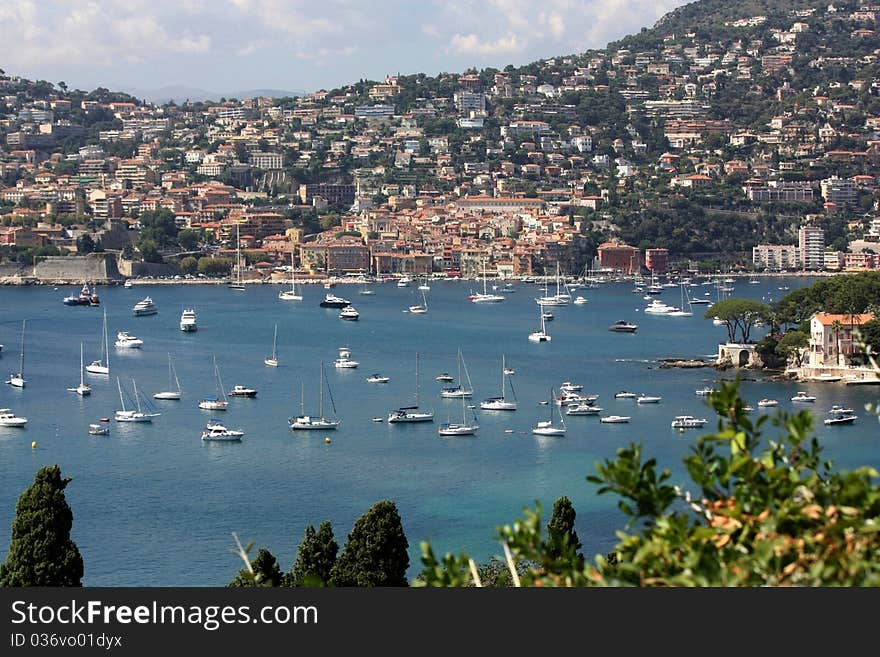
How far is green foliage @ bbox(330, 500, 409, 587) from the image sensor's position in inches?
338

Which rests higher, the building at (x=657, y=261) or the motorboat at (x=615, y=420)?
the building at (x=657, y=261)

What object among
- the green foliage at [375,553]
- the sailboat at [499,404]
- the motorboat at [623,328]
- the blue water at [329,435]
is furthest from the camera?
the motorboat at [623,328]

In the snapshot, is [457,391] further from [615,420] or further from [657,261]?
[657,261]

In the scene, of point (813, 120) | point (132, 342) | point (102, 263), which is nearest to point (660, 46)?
point (813, 120)

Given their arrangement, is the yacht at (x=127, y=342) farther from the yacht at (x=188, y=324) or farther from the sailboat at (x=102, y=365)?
the yacht at (x=188, y=324)

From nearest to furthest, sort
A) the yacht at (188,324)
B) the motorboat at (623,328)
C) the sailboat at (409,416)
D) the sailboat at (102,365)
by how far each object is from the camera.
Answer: the sailboat at (409,416) → the sailboat at (102,365) → the motorboat at (623,328) → the yacht at (188,324)

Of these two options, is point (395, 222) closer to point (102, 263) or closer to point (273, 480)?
point (102, 263)

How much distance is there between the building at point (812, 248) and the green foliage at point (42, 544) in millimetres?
46643

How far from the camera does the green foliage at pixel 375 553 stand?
8.59m

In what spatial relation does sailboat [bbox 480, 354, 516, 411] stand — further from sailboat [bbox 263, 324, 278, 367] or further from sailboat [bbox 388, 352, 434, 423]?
sailboat [bbox 263, 324, 278, 367]

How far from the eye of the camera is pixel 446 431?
17938mm

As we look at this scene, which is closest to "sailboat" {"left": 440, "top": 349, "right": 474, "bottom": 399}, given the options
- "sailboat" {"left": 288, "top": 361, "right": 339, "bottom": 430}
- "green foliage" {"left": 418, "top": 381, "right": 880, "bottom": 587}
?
"sailboat" {"left": 288, "top": 361, "right": 339, "bottom": 430}

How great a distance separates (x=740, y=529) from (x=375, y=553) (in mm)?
5418

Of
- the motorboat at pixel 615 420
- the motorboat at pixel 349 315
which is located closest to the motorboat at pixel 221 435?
the motorboat at pixel 615 420
